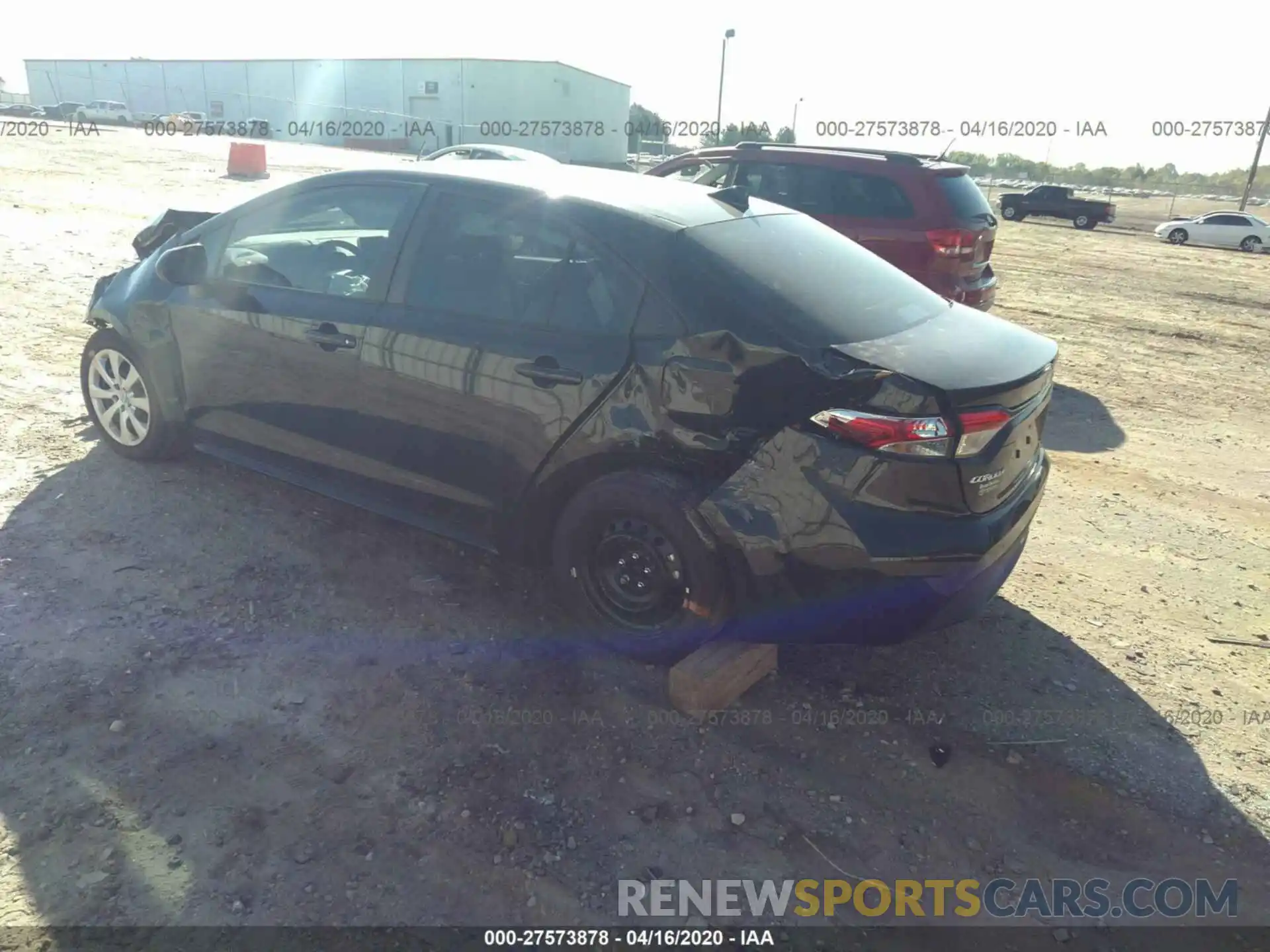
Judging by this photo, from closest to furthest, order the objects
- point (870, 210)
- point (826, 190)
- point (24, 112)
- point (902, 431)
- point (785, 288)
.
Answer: point (902, 431), point (785, 288), point (870, 210), point (826, 190), point (24, 112)

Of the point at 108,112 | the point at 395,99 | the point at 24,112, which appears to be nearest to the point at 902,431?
the point at 108,112

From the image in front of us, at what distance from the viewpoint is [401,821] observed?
8.38 ft

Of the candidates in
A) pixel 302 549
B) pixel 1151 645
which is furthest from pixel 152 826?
pixel 1151 645

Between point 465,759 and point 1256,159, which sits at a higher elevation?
point 1256,159

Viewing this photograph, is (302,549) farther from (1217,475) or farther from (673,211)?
(1217,475)

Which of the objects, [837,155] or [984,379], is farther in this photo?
[837,155]

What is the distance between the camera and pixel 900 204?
23.7 ft

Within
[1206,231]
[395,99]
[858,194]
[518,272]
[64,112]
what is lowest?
[518,272]

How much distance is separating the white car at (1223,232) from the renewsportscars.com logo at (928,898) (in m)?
27.4

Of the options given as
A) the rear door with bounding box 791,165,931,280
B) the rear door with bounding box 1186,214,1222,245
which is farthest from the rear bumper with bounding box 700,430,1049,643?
the rear door with bounding box 1186,214,1222,245

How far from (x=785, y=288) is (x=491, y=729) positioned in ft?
6.07

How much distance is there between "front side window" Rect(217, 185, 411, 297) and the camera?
146 inches

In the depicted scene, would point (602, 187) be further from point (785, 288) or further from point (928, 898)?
point (928, 898)

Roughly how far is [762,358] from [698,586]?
0.81 meters
